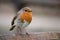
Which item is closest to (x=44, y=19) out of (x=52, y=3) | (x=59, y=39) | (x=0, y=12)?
(x=52, y=3)

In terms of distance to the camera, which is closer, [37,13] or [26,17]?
[26,17]

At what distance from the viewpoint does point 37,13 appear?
3166mm

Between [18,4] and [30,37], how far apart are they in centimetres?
89

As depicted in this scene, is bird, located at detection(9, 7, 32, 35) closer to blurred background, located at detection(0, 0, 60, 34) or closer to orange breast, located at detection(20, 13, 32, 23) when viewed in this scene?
orange breast, located at detection(20, 13, 32, 23)

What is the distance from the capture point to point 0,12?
299 cm

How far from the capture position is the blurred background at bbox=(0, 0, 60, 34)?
2885 millimetres

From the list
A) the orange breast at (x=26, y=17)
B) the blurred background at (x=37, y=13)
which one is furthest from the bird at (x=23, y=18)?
the blurred background at (x=37, y=13)

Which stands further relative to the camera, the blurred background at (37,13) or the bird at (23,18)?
the blurred background at (37,13)

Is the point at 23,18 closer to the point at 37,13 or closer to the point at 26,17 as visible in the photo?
the point at 26,17

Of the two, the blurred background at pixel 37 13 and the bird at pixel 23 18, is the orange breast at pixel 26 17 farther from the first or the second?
the blurred background at pixel 37 13

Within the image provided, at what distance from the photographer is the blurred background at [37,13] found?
2.88 metres

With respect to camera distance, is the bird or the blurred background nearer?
the bird

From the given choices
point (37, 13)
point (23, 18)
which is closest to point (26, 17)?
point (23, 18)

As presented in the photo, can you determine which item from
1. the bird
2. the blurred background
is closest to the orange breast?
the bird
